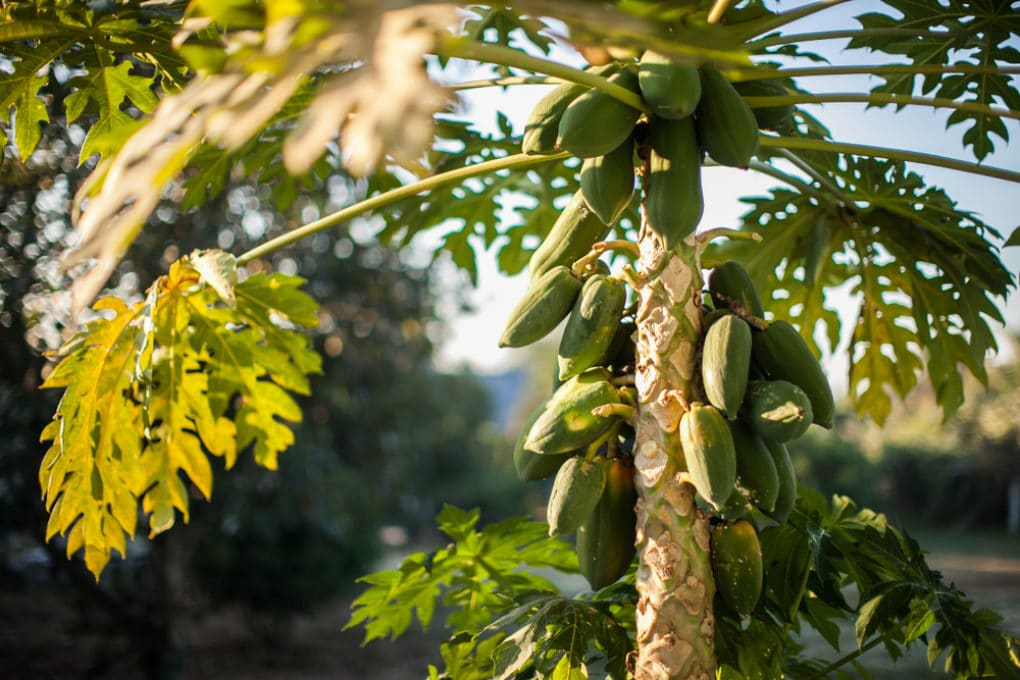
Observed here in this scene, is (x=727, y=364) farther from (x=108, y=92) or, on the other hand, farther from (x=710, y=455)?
(x=108, y=92)

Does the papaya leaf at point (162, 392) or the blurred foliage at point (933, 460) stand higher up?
the papaya leaf at point (162, 392)

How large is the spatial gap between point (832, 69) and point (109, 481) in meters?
1.47

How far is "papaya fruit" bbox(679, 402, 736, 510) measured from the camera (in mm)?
1077

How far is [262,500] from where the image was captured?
750 centimetres

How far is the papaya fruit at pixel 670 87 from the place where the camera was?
41.3 inches

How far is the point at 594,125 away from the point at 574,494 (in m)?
0.51

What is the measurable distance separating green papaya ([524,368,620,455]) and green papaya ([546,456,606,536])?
0.10ft

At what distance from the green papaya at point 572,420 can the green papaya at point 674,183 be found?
0.23m

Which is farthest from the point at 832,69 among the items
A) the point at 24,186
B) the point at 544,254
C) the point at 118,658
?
the point at 118,658

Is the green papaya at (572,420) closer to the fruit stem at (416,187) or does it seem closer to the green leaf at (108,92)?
the fruit stem at (416,187)

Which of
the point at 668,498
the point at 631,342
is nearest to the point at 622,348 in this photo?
the point at 631,342

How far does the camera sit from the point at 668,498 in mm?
1163

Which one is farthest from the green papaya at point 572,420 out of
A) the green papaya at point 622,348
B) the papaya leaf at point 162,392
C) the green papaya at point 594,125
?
the papaya leaf at point 162,392

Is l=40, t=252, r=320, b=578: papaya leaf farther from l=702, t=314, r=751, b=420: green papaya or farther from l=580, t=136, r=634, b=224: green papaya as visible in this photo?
l=702, t=314, r=751, b=420: green papaya
